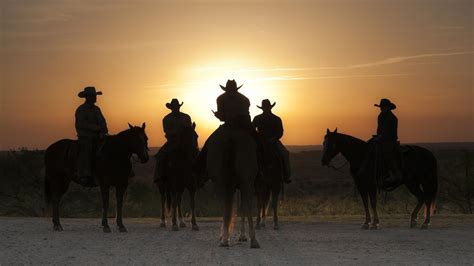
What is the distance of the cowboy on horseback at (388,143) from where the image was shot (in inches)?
762

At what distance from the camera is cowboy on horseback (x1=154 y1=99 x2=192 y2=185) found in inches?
755

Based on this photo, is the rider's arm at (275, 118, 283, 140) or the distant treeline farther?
the distant treeline

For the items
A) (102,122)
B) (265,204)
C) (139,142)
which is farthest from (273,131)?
(102,122)


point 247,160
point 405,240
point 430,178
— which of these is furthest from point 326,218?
point 247,160

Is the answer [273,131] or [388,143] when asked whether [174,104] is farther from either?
[388,143]

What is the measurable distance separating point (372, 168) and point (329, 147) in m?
1.28

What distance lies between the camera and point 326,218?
2373 cm

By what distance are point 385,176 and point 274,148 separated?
3038 mm

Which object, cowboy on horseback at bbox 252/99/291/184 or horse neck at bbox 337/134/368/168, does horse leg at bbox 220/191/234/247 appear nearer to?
cowboy on horseback at bbox 252/99/291/184

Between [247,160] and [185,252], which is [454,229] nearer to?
[247,160]

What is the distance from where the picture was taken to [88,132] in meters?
18.6

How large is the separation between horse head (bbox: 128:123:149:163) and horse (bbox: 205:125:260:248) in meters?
3.68

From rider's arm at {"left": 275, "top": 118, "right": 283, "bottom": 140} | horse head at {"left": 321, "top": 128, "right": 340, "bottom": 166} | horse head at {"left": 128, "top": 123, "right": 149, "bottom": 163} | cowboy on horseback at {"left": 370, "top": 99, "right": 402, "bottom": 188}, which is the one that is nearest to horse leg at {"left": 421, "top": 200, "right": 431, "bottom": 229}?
cowboy on horseback at {"left": 370, "top": 99, "right": 402, "bottom": 188}

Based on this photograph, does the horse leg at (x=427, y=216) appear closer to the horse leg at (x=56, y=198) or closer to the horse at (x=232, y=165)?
the horse at (x=232, y=165)
